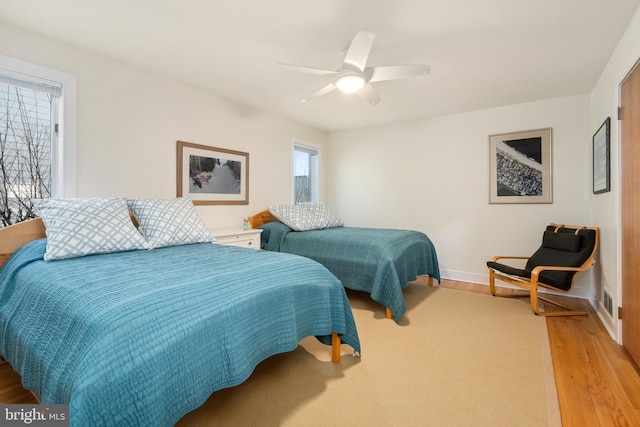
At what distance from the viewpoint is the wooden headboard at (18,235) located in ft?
6.60

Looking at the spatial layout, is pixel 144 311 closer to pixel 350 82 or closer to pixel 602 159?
pixel 350 82

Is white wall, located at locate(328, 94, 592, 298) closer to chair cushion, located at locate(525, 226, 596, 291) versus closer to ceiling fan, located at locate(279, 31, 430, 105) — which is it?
chair cushion, located at locate(525, 226, 596, 291)

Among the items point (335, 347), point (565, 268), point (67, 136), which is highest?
point (67, 136)

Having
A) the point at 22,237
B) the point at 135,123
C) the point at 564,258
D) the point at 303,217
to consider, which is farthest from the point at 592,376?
the point at 135,123

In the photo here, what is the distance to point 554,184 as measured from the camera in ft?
11.7

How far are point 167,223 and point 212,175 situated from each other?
121cm

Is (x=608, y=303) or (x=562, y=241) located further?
(x=562, y=241)

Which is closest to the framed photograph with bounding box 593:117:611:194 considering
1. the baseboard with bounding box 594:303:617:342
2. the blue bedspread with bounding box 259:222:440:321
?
the baseboard with bounding box 594:303:617:342

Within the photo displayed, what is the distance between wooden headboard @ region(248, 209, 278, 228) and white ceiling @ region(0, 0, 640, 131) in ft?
5.11

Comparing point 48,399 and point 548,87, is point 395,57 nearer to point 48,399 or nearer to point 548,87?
point 548,87

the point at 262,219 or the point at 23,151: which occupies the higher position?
the point at 23,151

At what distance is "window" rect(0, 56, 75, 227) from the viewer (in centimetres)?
222

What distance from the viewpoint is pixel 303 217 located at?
12.6 feet

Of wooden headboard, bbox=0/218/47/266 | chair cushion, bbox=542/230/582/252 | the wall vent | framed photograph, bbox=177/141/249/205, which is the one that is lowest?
the wall vent
